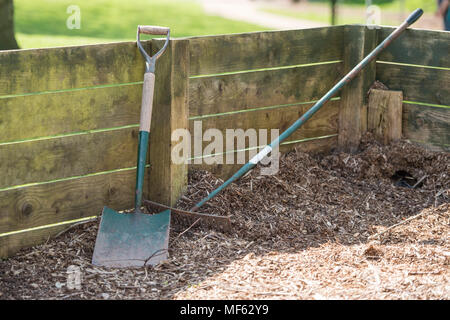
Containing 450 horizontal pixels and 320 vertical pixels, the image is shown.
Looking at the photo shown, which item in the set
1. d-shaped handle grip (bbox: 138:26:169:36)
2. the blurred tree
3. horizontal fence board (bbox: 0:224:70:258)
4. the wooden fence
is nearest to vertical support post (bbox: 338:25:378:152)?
the wooden fence

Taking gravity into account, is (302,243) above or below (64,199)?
below

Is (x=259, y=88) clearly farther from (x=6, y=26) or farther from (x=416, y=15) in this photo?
(x=6, y=26)

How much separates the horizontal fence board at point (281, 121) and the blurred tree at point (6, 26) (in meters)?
3.83

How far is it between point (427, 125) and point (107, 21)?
37.6 ft

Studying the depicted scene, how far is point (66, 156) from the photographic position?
4250 millimetres

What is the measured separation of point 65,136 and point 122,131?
0.42 m

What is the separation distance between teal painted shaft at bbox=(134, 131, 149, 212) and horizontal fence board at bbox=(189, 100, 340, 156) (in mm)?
620

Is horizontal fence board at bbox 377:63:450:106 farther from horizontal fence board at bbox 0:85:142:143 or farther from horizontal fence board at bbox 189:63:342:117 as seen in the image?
horizontal fence board at bbox 0:85:142:143

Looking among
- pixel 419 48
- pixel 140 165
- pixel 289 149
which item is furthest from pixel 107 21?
pixel 140 165

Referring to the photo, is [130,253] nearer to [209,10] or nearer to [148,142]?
[148,142]

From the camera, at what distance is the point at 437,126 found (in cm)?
537

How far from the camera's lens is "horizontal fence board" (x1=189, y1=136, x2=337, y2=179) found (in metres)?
4.99
